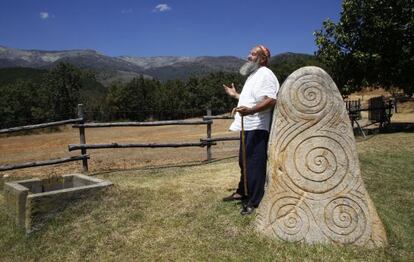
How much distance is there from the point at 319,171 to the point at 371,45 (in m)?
12.9

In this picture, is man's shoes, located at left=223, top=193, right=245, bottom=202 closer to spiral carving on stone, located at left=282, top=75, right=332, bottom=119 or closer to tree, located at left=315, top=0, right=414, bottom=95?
spiral carving on stone, located at left=282, top=75, right=332, bottom=119

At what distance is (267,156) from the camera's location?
199 inches

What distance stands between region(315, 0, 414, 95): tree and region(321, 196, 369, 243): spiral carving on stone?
39.6 ft

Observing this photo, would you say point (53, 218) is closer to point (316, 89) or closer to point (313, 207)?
point (313, 207)

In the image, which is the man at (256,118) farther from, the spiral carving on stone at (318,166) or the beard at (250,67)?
the spiral carving on stone at (318,166)

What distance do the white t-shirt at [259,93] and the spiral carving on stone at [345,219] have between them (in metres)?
1.20

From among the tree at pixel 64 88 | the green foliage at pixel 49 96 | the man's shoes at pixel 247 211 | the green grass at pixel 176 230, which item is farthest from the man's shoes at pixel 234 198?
the tree at pixel 64 88

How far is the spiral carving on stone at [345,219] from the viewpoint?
4.71m

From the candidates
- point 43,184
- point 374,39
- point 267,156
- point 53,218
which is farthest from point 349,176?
point 374,39

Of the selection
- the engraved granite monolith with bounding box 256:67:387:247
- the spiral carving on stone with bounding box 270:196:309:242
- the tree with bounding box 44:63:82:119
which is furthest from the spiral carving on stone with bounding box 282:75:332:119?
the tree with bounding box 44:63:82:119

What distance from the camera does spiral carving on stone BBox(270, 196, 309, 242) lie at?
189 inches

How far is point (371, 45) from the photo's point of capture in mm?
16219

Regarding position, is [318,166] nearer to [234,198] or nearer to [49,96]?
[234,198]

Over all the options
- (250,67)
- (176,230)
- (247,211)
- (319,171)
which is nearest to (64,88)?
(176,230)
